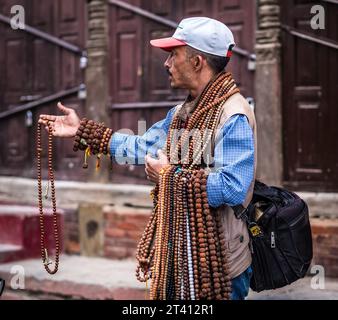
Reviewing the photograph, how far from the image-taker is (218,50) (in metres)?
3.19

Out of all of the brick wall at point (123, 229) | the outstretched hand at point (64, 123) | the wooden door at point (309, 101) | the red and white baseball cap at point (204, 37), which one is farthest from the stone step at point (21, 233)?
the red and white baseball cap at point (204, 37)

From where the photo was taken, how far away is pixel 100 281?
21.7 feet

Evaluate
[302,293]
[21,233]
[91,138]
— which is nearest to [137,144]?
[91,138]

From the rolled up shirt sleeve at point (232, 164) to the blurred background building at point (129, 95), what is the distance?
3.56 m

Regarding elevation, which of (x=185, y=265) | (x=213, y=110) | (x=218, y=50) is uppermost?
(x=218, y=50)

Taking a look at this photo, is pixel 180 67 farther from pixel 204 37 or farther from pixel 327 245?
pixel 327 245

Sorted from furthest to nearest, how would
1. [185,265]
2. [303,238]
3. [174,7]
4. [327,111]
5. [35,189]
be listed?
[35,189]
[174,7]
[327,111]
[303,238]
[185,265]

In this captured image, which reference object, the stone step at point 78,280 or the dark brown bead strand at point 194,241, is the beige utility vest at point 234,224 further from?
the stone step at point 78,280
